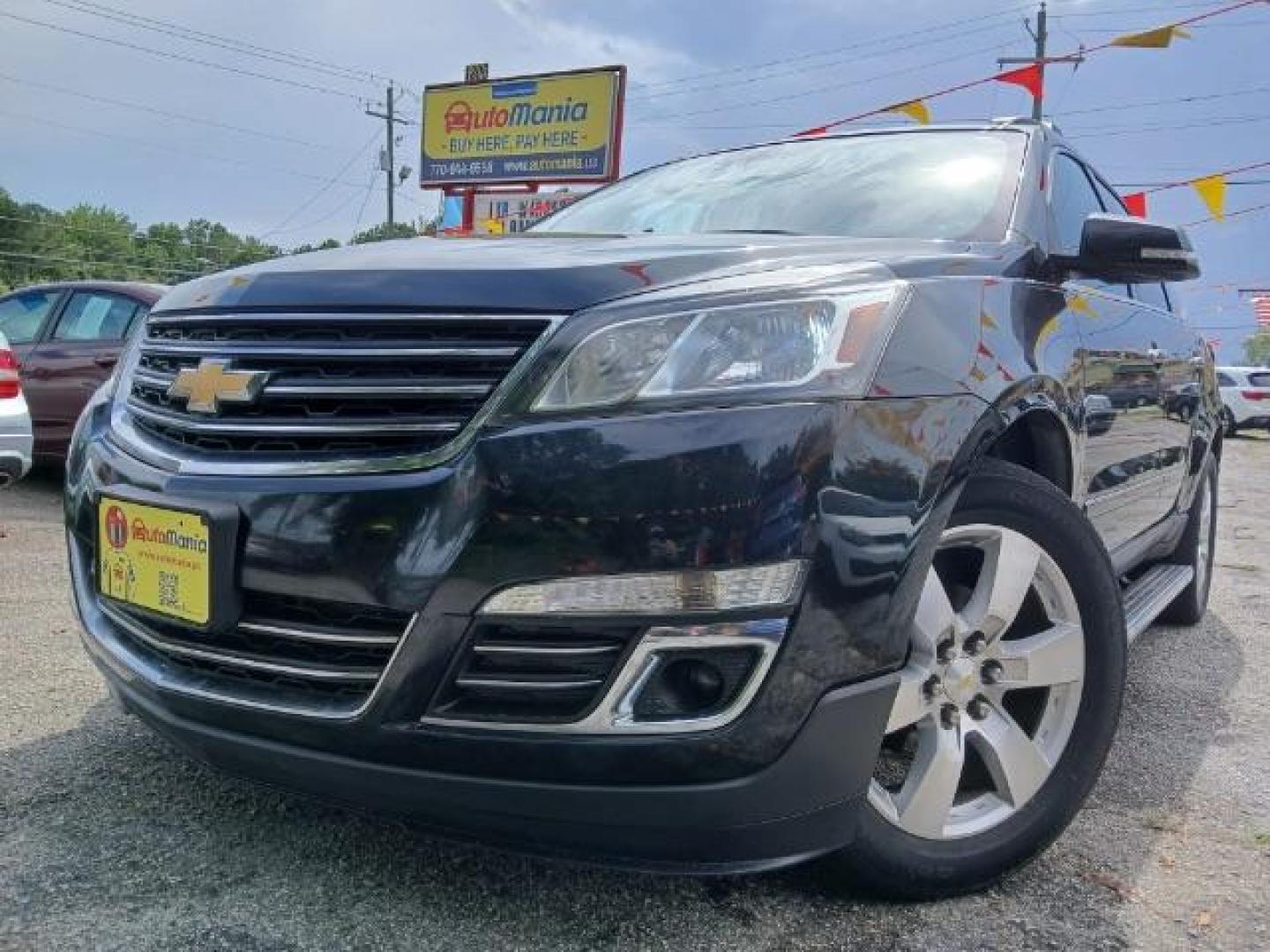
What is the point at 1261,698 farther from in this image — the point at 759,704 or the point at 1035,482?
the point at 759,704

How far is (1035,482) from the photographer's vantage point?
2.21m

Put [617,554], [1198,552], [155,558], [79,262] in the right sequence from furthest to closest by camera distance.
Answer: [79,262]
[1198,552]
[155,558]
[617,554]

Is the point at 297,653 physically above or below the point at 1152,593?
above

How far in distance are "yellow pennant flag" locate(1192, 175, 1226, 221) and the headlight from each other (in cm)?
1279

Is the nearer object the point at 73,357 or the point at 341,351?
the point at 341,351

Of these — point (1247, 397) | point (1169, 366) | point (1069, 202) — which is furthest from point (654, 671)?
point (1247, 397)

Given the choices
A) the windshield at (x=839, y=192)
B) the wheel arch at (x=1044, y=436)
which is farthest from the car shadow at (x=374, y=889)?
the windshield at (x=839, y=192)

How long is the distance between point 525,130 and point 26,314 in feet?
41.2

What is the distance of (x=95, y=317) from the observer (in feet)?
23.2

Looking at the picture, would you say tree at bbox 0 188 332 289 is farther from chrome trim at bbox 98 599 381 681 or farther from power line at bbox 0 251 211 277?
chrome trim at bbox 98 599 381 681

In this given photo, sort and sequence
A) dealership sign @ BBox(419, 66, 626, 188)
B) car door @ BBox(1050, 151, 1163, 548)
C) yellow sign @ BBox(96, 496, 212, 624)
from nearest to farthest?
yellow sign @ BBox(96, 496, 212, 624), car door @ BBox(1050, 151, 1163, 548), dealership sign @ BBox(419, 66, 626, 188)

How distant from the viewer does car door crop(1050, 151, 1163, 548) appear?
9.16ft

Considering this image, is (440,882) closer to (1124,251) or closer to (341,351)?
(341,351)

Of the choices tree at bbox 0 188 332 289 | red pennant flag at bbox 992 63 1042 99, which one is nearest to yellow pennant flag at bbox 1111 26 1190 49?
red pennant flag at bbox 992 63 1042 99
